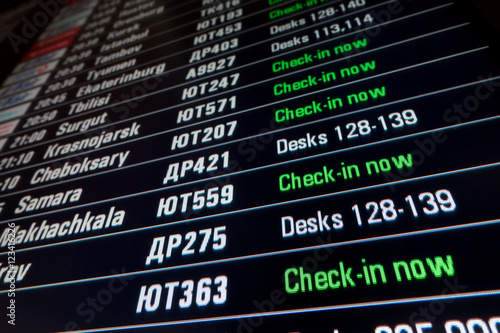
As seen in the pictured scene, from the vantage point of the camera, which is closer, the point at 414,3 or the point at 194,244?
the point at 194,244

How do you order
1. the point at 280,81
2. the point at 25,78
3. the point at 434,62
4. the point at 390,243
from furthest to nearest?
the point at 25,78, the point at 280,81, the point at 434,62, the point at 390,243

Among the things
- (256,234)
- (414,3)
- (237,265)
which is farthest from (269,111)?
(414,3)

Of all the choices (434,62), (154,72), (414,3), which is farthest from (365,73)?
(154,72)

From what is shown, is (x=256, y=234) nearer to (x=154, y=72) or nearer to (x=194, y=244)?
(x=194, y=244)

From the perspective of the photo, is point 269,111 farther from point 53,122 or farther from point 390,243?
point 53,122

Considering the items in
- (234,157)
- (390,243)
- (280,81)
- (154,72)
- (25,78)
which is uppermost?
(25,78)

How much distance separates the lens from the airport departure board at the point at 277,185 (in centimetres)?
114

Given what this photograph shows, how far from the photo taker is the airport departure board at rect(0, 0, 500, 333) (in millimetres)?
1139

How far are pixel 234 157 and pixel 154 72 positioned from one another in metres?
1.15

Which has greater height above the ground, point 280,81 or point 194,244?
point 280,81

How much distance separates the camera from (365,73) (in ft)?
5.74

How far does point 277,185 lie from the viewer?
150 centimetres

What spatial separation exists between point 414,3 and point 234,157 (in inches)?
52.0

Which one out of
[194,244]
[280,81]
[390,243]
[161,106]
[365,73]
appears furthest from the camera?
[161,106]
